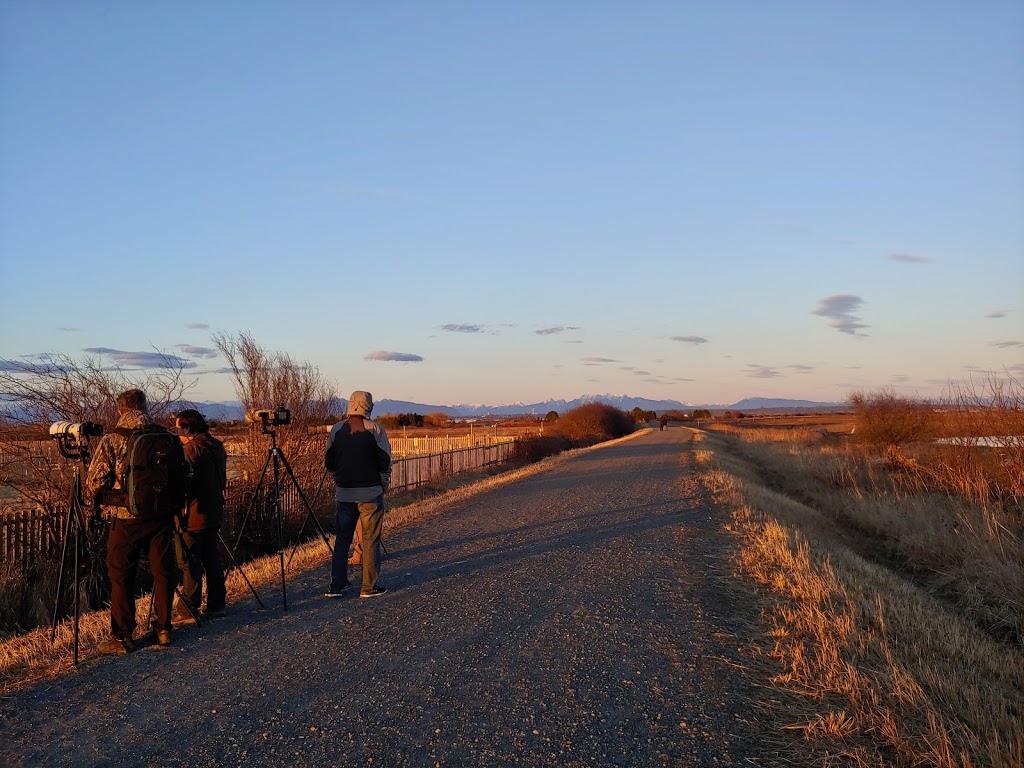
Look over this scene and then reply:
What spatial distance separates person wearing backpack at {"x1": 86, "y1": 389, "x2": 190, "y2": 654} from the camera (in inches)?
225

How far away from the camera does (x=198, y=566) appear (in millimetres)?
6871

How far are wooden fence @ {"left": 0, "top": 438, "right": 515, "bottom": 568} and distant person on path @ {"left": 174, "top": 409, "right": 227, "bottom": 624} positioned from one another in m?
1.05

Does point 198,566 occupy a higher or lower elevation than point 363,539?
lower

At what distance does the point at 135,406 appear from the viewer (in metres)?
6.08

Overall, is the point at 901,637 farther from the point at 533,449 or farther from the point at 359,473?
the point at 533,449

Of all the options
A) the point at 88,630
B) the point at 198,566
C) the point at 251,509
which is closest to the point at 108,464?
the point at 198,566

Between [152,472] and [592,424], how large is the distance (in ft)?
188

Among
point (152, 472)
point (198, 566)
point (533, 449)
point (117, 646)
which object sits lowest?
point (117, 646)

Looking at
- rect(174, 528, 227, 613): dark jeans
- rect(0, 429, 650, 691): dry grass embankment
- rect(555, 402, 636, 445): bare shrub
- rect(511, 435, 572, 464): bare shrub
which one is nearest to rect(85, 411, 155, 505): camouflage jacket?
rect(174, 528, 227, 613): dark jeans

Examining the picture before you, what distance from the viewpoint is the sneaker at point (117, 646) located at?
5.61m

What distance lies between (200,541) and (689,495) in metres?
11.1

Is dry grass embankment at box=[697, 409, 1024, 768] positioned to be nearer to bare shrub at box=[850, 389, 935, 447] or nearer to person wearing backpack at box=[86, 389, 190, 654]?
person wearing backpack at box=[86, 389, 190, 654]

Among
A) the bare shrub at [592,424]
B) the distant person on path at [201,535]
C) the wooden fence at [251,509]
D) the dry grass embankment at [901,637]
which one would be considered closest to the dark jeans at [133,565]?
the distant person on path at [201,535]

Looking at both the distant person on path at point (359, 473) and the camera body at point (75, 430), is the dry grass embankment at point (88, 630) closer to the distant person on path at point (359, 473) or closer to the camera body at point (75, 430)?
the distant person on path at point (359, 473)
